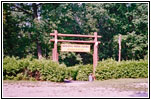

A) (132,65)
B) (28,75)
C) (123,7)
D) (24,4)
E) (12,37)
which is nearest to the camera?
(28,75)

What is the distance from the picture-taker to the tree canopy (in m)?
31.8

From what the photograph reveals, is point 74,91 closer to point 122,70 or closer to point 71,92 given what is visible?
point 71,92

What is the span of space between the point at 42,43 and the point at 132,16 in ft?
47.7

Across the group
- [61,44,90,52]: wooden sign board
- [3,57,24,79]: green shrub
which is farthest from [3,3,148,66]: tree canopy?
[3,57,24,79]: green shrub

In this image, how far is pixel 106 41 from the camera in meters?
40.5

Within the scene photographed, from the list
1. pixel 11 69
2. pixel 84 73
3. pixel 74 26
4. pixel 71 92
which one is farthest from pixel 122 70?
pixel 74 26

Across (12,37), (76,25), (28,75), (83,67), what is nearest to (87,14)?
(76,25)

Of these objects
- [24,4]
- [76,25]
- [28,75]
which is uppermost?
[24,4]

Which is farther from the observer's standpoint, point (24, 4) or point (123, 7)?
point (123, 7)

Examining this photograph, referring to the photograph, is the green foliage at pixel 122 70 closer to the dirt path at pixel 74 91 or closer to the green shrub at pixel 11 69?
the dirt path at pixel 74 91

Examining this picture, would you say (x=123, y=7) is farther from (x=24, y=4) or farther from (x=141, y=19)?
(x=24, y=4)

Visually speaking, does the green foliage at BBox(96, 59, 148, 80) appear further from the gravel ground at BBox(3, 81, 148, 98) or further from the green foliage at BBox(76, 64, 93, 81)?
the gravel ground at BBox(3, 81, 148, 98)

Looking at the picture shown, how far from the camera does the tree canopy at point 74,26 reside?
3181 centimetres

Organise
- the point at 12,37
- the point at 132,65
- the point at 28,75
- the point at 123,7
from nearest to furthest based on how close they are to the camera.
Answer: the point at 28,75 < the point at 132,65 < the point at 12,37 < the point at 123,7
